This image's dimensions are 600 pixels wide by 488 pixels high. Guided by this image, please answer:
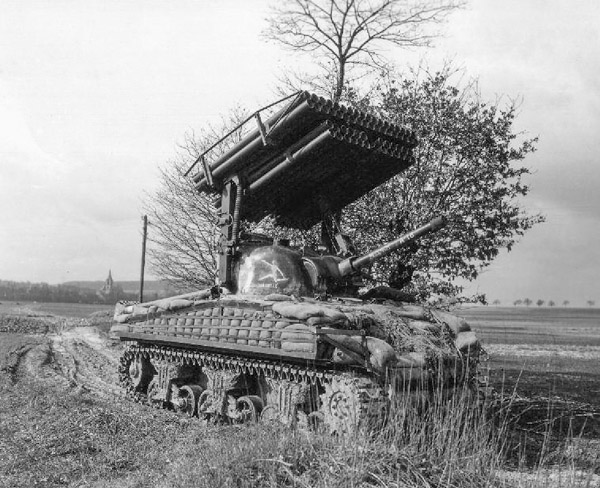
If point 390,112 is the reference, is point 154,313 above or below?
below

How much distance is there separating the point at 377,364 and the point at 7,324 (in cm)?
2758

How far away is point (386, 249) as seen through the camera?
9.60 meters

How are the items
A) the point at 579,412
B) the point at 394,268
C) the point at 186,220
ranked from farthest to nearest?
the point at 186,220 → the point at 394,268 → the point at 579,412

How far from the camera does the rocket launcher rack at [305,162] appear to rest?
9844 mm

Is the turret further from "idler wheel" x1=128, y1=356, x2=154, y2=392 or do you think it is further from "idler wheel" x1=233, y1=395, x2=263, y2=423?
"idler wheel" x1=128, y1=356, x2=154, y2=392

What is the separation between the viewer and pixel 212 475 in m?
5.50

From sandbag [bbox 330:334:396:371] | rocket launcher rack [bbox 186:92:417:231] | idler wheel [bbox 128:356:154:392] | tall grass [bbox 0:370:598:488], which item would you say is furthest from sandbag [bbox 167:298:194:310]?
sandbag [bbox 330:334:396:371]

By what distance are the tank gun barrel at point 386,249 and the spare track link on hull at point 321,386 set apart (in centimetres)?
209

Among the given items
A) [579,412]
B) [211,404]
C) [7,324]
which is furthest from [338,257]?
[7,324]

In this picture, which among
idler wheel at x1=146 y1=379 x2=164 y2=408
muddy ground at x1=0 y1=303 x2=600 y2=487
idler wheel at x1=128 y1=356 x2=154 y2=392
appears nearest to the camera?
muddy ground at x1=0 y1=303 x2=600 y2=487

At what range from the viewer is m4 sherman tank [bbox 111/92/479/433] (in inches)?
305

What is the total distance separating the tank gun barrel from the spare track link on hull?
2.09 meters

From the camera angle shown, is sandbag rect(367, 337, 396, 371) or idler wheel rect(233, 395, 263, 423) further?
idler wheel rect(233, 395, 263, 423)

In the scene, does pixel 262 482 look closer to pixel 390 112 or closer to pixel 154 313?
pixel 154 313
